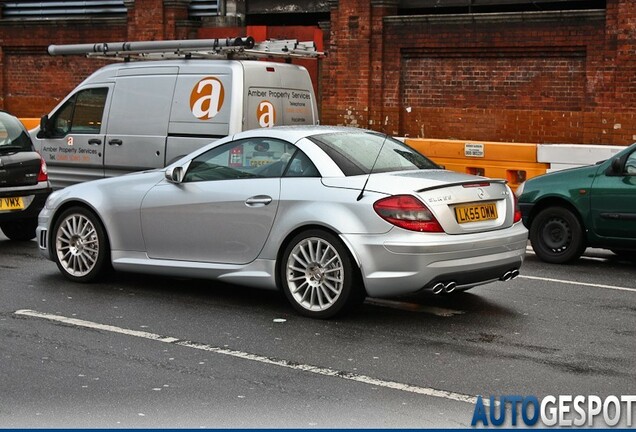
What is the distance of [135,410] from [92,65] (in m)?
18.7

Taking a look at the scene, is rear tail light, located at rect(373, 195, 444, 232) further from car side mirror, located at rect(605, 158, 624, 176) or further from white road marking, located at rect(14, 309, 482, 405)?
car side mirror, located at rect(605, 158, 624, 176)

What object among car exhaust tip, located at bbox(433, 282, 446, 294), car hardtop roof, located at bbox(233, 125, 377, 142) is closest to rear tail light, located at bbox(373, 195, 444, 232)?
car exhaust tip, located at bbox(433, 282, 446, 294)

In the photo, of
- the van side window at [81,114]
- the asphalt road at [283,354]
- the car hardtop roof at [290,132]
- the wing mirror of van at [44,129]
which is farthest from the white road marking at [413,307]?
the wing mirror of van at [44,129]

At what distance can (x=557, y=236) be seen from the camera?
39.3ft

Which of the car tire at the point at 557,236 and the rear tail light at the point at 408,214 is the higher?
the rear tail light at the point at 408,214

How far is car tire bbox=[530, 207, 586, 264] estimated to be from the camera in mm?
11742

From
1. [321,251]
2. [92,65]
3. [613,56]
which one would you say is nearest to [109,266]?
[321,251]

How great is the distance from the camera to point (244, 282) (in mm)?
8867

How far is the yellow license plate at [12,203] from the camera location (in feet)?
40.4

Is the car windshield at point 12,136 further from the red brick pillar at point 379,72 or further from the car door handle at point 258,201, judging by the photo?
the red brick pillar at point 379,72

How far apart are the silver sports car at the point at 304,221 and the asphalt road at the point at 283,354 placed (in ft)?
0.97

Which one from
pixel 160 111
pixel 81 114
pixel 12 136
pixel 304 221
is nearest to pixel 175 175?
pixel 304 221

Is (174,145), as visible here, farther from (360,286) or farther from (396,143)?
(360,286)

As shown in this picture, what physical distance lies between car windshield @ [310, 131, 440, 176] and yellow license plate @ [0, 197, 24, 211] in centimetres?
475
